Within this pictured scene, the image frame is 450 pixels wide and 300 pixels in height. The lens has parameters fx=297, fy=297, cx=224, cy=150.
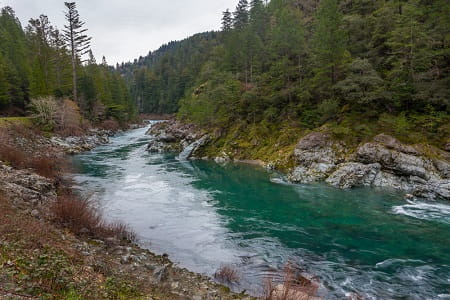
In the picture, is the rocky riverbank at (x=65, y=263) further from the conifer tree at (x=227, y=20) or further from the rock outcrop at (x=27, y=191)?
the conifer tree at (x=227, y=20)

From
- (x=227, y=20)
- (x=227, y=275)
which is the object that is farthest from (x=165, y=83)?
(x=227, y=275)

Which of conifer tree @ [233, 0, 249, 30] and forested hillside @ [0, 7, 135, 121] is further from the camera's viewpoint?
conifer tree @ [233, 0, 249, 30]

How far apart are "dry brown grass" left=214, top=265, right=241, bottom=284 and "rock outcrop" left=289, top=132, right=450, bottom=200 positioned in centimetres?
1721

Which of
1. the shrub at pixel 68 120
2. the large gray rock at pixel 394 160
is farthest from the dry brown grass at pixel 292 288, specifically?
the shrub at pixel 68 120

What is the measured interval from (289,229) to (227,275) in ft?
21.6

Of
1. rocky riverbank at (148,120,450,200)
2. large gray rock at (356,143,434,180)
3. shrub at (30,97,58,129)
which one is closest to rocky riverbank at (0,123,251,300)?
rocky riverbank at (148,120,450,200)

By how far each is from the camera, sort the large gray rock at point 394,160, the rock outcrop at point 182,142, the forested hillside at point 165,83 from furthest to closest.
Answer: the forested hillside at point 165,83, the rock outcrop at point 182,142, the large gray rock at point 394,160

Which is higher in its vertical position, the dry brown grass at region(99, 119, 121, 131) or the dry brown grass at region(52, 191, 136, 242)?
the dry brown grass at region(99, 119, 121, 131)

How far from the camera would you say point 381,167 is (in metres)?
26.3

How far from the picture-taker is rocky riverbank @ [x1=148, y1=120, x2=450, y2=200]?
2350 cm

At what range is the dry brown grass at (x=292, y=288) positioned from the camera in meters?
7.94

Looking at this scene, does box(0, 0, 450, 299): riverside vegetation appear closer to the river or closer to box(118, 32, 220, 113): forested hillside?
the river

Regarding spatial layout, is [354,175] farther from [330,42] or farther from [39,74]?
[39,74]

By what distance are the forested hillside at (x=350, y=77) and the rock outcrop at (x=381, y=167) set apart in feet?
7.25
